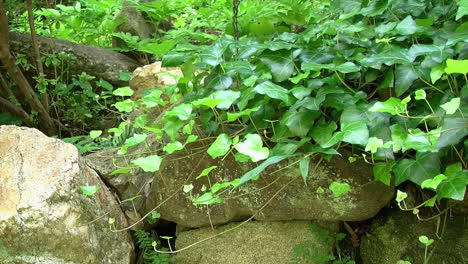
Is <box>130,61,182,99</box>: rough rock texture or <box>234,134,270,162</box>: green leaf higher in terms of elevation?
<box>234,134,270,162</box>: green leaf

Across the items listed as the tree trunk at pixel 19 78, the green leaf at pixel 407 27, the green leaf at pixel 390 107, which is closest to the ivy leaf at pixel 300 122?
the green leaf at pixel 390 107

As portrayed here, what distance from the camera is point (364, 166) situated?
6.18 feet

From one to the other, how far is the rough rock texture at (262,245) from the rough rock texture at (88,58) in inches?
84.5

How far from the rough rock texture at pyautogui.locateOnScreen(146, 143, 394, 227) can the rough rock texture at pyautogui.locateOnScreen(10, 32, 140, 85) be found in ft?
6.34

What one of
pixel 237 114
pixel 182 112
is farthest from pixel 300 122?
pixel 182 112

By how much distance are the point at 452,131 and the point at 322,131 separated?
0.46 m

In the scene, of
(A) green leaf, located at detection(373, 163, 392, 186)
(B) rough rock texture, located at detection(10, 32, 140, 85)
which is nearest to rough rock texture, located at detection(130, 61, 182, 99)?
(B) rough rock texture, located at detection(10, 32, 140, 85)

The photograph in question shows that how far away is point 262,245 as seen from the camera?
81.4 inches

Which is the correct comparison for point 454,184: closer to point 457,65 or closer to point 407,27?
point 457,65

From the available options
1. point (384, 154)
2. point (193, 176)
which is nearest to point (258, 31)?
point (193, 176)

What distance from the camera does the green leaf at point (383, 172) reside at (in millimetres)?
1654

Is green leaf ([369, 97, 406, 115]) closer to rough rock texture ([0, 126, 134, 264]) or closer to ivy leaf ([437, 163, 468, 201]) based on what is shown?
ivy leaf ([437, 163, 468, 201])

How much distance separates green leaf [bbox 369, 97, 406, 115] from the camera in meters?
1.42

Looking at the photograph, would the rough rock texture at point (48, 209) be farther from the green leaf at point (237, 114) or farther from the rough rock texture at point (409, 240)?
the rough rock texture at point (409, 240)
